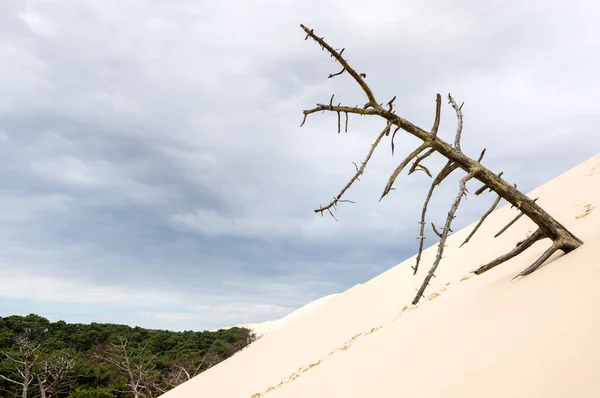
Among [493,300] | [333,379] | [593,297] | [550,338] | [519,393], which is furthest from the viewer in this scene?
[333,379]

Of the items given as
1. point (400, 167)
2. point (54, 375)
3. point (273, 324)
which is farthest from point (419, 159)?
point (273, 324)

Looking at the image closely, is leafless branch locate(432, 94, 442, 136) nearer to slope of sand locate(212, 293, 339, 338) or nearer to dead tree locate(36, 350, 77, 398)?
dead tree locate(36, 350, 77, 398)

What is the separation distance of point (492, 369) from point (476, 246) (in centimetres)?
1163

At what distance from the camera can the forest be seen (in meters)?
25.0

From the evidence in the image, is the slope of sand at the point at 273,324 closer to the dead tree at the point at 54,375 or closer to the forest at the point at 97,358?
the forest at the point at 97,358

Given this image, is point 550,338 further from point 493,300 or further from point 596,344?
point 493,300

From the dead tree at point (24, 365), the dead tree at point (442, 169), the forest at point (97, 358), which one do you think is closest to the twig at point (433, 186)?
the dead tree at point (442, 169)

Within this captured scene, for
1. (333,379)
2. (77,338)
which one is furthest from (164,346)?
(333,379)

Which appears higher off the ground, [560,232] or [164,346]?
[164,346]

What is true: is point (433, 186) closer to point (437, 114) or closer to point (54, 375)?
point (437, 114)

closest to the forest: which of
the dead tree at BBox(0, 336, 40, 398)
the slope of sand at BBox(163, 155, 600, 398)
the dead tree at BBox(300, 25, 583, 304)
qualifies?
the dead tree at BBox(0, 336, 40, 398)

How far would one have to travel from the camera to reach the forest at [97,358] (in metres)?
25.0

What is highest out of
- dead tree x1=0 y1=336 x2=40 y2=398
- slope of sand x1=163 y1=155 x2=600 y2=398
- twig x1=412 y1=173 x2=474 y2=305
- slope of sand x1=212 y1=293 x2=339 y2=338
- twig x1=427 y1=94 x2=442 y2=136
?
slope of sand x1=212 y1=293 x2=339 y2=338

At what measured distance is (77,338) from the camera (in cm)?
4144
